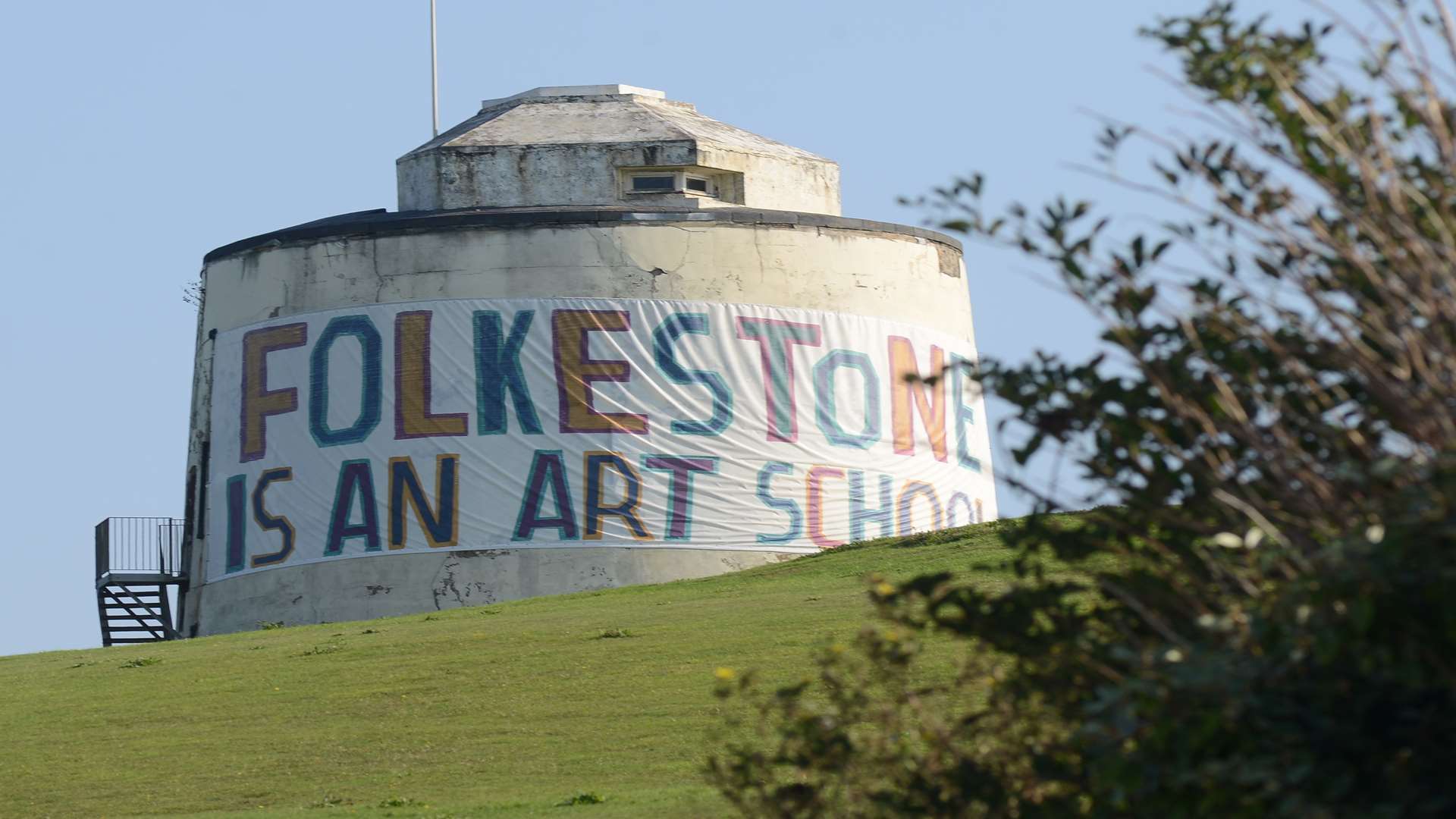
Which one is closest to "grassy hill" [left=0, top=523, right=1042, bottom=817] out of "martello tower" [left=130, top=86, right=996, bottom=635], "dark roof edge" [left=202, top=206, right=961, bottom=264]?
"martello tower" [left=130, top=86, right=996, bottom=635]

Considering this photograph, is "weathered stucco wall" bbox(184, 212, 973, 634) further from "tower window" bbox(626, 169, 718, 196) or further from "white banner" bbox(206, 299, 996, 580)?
"tower window" bbox(626, 169, 718, 196)

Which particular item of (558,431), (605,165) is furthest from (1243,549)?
(605,165)

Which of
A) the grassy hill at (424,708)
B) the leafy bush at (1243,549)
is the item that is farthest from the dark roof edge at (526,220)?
the leafy bush at (1243,549)

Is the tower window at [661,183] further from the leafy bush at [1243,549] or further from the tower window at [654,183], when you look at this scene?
the leafy bush at [1243,549]

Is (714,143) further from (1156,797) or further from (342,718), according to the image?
(1156,797)

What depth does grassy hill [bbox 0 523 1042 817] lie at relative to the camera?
59.0ft

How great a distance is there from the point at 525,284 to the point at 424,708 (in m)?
16.9

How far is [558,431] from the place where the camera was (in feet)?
123

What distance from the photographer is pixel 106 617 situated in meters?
44.2

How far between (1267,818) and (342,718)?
643 inches

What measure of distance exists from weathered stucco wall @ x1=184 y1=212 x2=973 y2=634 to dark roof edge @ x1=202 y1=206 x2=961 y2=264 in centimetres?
4

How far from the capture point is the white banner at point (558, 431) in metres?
37.5

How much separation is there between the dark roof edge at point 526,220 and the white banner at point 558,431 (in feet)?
4.95

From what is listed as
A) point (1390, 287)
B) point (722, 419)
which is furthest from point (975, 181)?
point (722, 419)
